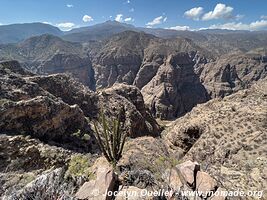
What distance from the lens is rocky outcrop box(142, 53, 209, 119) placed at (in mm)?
77312

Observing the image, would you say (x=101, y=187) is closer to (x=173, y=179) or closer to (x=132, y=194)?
(x=132, y=194)

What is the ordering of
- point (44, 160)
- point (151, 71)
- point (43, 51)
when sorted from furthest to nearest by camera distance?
point (43, 51)
point (151, 71)
point (44, 160)

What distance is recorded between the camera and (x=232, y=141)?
16.6 meters

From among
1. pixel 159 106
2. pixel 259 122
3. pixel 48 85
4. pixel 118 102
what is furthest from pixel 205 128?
pixel 159 106

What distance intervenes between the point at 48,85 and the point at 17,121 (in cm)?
1042

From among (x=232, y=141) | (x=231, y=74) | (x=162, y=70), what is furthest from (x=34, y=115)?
(x=231, y=74)

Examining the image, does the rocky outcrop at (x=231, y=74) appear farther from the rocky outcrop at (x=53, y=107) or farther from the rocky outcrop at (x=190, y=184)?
the rocky outcrop at (x=190, y=184)

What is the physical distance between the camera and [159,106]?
7550 cm

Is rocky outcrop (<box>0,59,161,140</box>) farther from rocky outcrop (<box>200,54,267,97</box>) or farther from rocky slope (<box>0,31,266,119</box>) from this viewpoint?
rocky outcrop (<box>200,54,267,97</box>)

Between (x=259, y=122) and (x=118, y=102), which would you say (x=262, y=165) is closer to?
(x=259, y=122)

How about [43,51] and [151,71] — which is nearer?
[151,71]

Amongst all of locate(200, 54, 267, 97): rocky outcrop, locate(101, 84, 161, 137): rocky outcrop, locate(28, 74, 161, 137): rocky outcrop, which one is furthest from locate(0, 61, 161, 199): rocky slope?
locate(200, 54, 267, 97): rocky outcrop

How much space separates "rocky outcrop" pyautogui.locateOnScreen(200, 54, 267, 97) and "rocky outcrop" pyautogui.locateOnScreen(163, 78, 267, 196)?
7537 cm

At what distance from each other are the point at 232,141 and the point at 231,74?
9764 centimetres
